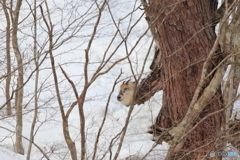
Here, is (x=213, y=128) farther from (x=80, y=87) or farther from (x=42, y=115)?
(x=42, y=115)

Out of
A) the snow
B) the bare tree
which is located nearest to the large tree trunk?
the bare tree

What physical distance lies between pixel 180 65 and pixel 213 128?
33.7 inches

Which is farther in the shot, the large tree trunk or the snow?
the snow

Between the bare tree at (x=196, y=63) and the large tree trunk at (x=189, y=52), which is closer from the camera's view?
the bare tree at (x=196, y=63)

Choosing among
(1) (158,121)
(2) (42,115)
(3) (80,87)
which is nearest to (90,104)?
(3) (80,87)

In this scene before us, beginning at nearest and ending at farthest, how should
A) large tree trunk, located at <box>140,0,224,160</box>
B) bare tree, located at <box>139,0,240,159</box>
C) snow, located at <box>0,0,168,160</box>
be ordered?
bare tree, located at <box>139,0,240,159</box> → large tree trunk, located at <box>140,0,224,160</box> → snow, located at <box>0,0,168,160</box>

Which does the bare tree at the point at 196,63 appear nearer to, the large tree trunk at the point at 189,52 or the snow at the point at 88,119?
the large tree trunk at the point at 189,52

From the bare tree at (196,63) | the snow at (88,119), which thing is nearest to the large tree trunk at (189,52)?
the bare tree at (196,63)

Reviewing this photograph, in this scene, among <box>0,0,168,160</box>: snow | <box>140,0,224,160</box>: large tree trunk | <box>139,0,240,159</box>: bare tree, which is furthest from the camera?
<box>0,0,168,160</box>: snow

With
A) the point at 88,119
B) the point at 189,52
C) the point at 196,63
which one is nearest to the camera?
the point at 196,63

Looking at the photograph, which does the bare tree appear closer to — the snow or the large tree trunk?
the large tree trunk

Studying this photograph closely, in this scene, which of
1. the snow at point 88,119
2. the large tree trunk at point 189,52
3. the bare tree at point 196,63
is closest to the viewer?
the bare tree at point 196,63

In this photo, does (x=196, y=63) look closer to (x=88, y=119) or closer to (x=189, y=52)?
(x=189, y=52)

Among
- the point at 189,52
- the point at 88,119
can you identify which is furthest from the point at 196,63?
the point at 88,119
